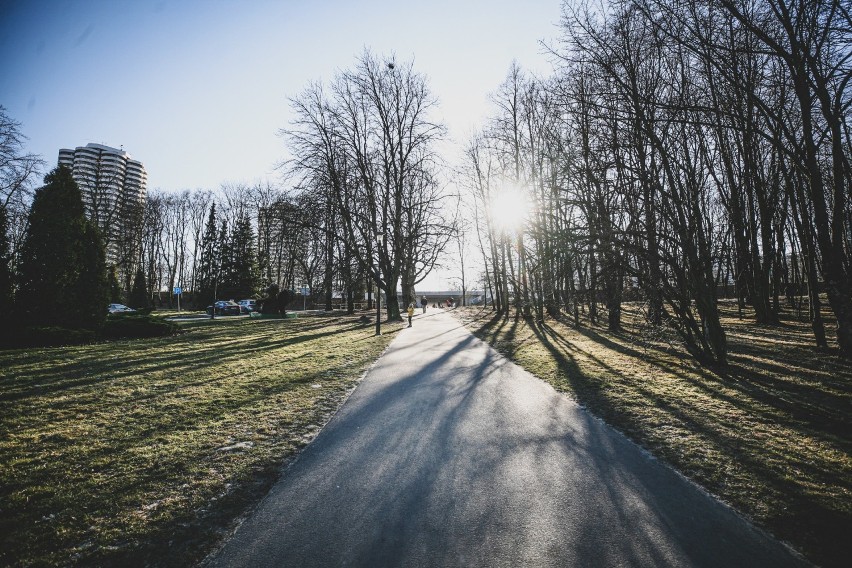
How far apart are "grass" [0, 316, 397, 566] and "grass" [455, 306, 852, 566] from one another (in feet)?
14.0

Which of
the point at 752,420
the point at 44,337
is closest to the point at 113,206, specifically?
the point at 44,337

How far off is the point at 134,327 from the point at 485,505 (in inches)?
671

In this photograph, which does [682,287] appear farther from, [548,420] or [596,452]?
[596,452]

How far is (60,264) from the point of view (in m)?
12.8

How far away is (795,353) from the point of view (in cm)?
894

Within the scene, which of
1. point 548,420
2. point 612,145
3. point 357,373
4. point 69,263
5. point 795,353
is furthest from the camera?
point 69,263

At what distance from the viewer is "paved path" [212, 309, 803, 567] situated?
2332 millimetres

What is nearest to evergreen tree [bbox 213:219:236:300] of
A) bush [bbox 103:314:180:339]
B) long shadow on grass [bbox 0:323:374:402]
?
bush [bbox 103:314:180:339]

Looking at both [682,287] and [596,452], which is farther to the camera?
[682,287]

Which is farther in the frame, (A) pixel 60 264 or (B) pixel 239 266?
(B) pixel 239 266

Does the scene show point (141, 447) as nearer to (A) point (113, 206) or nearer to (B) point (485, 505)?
(B) point (485, 505)

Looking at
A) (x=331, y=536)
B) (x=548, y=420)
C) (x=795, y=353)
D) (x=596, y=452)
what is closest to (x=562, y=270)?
(x=548, y=420)

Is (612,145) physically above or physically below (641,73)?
below

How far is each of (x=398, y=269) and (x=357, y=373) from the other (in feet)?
57.6
